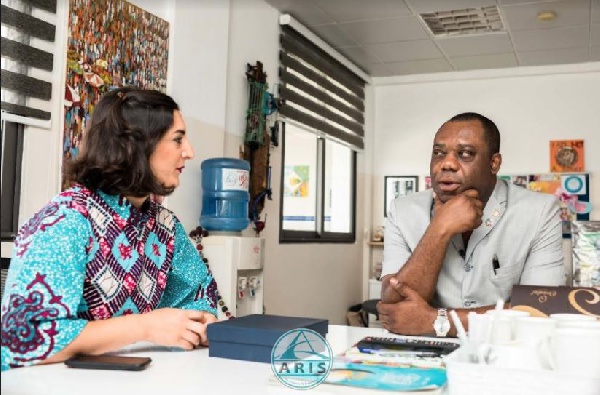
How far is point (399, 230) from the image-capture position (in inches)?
79.9

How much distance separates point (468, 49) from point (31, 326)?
188 inches

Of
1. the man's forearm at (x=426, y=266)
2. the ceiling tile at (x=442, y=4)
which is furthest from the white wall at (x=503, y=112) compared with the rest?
the man's forearm at (x=426, y=266)

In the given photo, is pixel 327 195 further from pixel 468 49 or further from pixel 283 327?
pixel 283 327

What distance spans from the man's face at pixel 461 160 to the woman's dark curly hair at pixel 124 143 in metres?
0.89

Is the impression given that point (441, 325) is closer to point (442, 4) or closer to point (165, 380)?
point (165, 380)

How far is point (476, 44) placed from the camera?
503cm

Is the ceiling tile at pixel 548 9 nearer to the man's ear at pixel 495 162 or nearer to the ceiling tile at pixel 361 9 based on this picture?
the ceiling tile at pixel 361 9

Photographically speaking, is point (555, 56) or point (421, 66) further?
point (421, 66)

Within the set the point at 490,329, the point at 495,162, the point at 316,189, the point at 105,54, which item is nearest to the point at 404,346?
the point at 490,329

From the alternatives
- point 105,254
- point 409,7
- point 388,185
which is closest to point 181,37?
point 409,7

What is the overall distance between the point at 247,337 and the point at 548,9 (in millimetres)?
3925

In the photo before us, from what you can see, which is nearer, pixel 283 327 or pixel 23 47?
pixel 283 327

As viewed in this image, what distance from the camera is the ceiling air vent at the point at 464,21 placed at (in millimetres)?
4367

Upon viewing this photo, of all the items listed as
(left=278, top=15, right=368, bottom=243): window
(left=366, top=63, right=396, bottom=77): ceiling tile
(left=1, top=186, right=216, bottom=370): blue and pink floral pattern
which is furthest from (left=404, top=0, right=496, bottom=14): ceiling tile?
(left=1, top=186, right=216, bottom=370): blue and pink floral pattern
